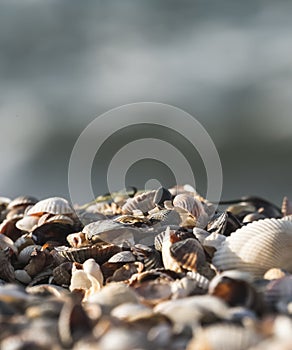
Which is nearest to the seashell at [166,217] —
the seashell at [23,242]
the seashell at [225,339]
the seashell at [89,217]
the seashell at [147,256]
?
the seashell at [147,256]

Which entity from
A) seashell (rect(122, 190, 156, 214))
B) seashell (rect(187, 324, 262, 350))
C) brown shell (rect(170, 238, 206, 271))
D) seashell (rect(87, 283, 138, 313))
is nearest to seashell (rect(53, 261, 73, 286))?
brown shell (rect(170, 238, 206, 271))

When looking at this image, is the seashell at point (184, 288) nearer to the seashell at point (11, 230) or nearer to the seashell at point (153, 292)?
the seashell at point (153, 292)

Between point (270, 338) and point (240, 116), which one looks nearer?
point (270, 338)

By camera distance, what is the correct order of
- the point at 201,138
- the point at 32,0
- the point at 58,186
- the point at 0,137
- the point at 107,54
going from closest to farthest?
the point at 58,186 → the point at 201,138 → the point at 0,137 → the point at 107,54 → the point at 32,0

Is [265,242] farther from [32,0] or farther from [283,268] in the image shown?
[32,0]

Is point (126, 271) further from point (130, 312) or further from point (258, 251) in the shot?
point (130, 312)

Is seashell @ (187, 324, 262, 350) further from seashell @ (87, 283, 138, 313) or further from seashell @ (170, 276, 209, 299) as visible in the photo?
seashell @ (170, 276, 209, 299)

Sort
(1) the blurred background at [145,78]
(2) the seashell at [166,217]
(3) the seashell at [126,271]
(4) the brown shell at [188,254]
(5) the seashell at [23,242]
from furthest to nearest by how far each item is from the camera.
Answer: (1) the blurred background at [145,78] → (5) the seashell at [23,242] → (2) the seashell at [166,217] → (3) the seashell at [126,271] → (4) the brown shell at [188,254]

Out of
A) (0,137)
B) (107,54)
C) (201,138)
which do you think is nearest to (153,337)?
(201,138)
